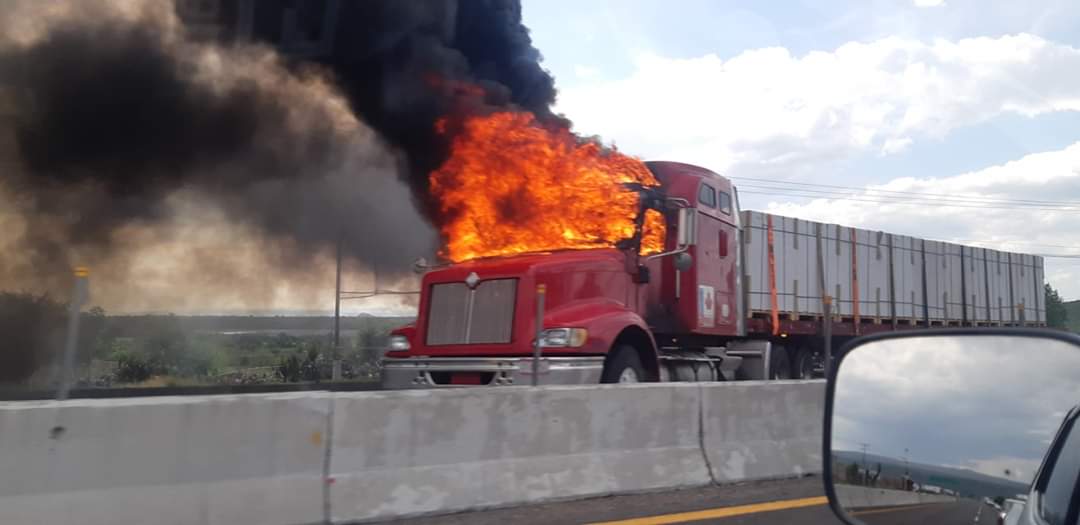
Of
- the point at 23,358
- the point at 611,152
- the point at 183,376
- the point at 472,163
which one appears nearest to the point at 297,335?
the point at 183,376

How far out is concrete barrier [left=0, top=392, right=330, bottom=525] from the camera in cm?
512

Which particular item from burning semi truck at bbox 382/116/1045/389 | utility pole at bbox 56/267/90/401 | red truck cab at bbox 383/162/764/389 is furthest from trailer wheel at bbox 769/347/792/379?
utility pole at bbox 56/267/90/401

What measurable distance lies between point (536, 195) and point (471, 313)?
2.45 metres

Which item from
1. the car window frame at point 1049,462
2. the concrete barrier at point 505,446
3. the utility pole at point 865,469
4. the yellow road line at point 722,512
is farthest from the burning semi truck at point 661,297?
the car window frame at point 1049,462

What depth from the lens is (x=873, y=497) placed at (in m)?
2.44

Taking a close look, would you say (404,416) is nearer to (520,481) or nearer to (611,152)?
(520,481)

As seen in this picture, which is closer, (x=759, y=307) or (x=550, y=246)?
(x=550, y=246)

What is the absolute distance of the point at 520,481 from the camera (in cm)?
695

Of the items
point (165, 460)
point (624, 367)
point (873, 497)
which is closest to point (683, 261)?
point (624, 367)

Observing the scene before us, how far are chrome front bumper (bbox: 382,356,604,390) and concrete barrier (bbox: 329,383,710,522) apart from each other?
1.99 metres

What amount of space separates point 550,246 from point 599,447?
442cm

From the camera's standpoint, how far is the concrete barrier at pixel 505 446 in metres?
6.28

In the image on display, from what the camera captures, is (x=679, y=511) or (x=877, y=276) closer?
(x=679, y=511)

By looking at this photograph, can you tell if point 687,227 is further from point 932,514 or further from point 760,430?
point 932,514
